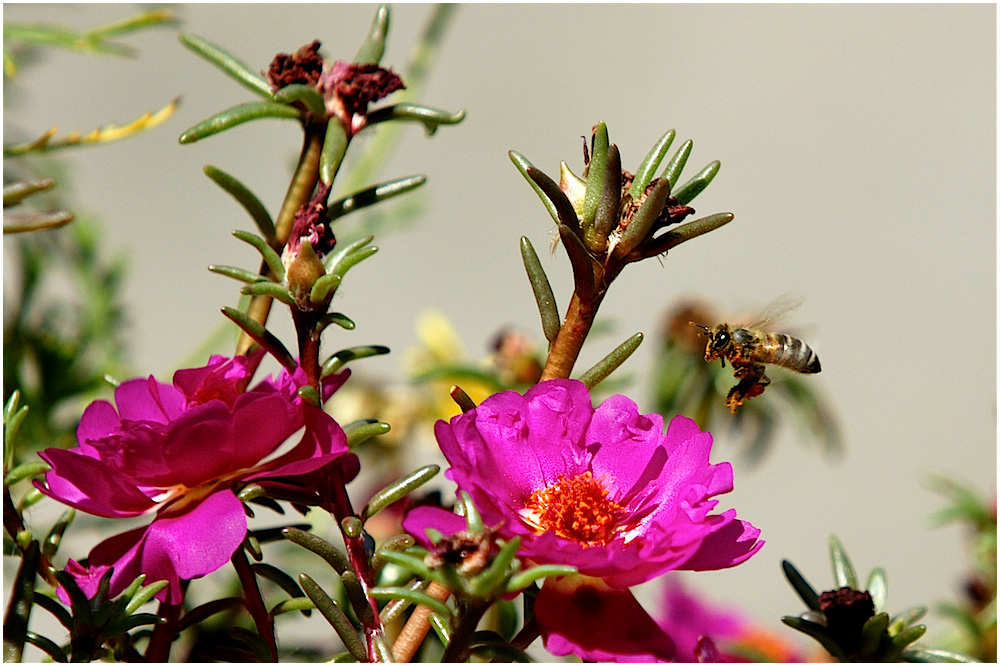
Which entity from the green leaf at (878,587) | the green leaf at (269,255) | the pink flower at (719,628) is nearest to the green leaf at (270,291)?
the green leaf at (269,255)

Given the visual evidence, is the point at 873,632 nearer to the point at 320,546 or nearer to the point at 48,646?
the point at 320,546

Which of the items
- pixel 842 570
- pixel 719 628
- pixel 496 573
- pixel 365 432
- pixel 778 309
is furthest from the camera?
pixel 719 628

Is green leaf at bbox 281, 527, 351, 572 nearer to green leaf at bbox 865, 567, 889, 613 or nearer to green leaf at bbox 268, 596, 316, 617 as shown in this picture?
green leaf at bbox 268, 596, 316, 617

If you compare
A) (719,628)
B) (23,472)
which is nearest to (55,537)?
(23,472)

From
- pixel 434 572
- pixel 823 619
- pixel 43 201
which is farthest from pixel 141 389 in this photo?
pixel 43 201

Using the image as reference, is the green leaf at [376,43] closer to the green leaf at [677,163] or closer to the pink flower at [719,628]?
the green leaf at [677,163]

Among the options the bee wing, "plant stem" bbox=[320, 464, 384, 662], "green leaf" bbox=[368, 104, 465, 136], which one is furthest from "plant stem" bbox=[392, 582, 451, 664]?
the bee wing
